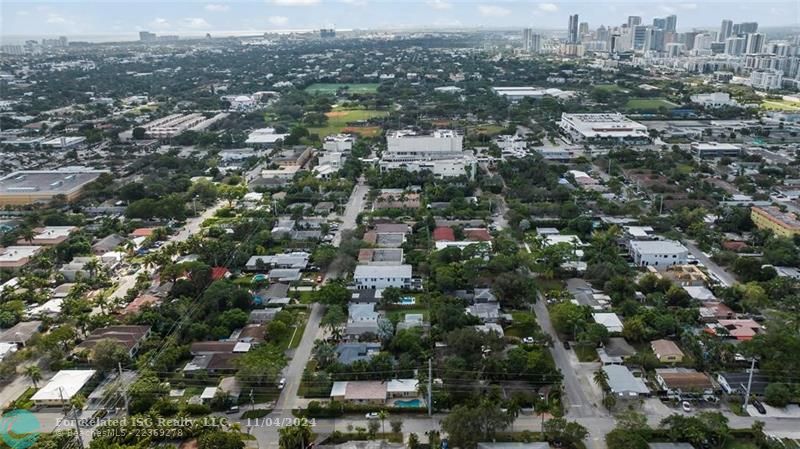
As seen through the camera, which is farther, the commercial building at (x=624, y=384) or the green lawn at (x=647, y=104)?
the green lawn at (x=647, y=104)

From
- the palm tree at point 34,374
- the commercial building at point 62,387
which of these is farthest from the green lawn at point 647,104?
the palm tree at point 34,374

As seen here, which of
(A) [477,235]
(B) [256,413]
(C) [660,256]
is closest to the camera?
(B) [256,413]

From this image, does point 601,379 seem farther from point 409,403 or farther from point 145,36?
point 145,36

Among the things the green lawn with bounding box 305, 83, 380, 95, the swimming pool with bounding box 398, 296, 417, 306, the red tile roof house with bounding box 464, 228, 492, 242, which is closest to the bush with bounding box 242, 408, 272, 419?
the swimming pool with bounding box 398, 296, 417, 306

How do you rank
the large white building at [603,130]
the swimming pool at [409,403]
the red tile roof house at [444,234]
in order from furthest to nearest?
the large white building at [603,130] → the red tile roof house at [444,234] → the swimming pool at [409,403]

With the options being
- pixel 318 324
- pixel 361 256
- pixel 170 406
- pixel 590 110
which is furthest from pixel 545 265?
pixel 590 110

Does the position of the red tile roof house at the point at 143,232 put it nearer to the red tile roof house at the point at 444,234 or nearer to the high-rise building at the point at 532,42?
the red tile roof house at the point at 444,234

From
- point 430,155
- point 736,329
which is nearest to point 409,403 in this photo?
point 736,329
